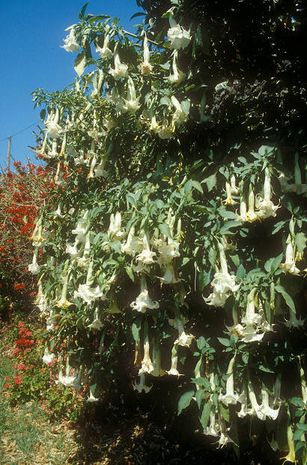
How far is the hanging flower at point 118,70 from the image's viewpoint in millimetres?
2713

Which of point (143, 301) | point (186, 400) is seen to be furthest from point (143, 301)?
point (186, 400)

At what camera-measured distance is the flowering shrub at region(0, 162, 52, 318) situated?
7.76 metres

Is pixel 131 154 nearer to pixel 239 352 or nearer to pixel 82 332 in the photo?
pixel 82 332

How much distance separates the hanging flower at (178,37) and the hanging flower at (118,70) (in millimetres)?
347

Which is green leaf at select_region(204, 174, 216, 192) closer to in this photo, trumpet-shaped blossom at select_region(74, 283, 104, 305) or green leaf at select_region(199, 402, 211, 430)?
trumpet-shaped blossom at select_region(74, 283, 104, 305)

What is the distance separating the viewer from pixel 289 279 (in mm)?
2346

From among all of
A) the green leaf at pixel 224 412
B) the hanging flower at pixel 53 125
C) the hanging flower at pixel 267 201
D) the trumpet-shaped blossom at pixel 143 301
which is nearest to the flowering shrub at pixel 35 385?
the hanging flower at pixel 53 125

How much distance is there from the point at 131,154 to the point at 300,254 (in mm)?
1835

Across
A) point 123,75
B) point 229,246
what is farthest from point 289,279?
point 123,75

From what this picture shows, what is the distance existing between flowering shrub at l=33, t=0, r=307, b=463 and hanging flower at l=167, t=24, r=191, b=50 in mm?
11

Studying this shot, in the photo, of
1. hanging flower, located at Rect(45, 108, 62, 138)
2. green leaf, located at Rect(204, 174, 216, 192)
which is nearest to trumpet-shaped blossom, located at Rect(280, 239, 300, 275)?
green leaf, located at Rect(204, 174, 216, 192)

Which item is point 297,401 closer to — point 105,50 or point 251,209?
point 251,209

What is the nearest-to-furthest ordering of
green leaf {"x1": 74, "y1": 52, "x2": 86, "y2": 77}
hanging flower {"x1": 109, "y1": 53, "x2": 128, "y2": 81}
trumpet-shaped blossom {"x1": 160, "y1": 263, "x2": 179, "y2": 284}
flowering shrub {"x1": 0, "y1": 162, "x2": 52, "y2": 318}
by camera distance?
trumpet-shaped blossom {"x1": 160, "y1": 263, "x2": 179, "y2": 284} < hanging flower {"x1": 109, "y1": 53, "x2": 128, "y2": 81} < green leaf {"x1": 74, "y1": 52, "x2": 86, "y2": 77} < flowering shrub {"x1": 0, "y1": 162, "x2": 52, "y2": 318}

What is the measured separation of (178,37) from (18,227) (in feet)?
20.6
